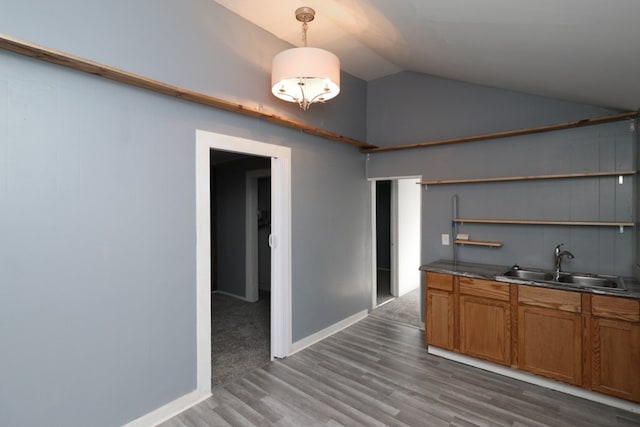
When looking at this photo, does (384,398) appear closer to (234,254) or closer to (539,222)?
(539,222)

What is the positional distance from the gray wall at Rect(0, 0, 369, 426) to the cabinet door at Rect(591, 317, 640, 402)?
10.1 feet

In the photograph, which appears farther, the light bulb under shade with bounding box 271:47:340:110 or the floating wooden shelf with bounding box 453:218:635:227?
the floating wooden shelf with bounding box 453:218:635:227

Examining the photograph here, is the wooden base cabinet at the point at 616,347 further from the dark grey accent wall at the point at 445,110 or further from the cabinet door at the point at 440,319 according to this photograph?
the dark grey accent wall at the point at 445,110

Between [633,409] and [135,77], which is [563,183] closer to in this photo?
[633,409]

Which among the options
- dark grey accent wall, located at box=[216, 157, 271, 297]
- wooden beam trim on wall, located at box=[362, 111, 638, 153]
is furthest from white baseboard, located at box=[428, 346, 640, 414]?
dark grey accent wall, located at box=[216, 157, 271, 297]

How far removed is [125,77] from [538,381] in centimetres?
387

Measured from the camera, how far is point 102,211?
6.20 feet

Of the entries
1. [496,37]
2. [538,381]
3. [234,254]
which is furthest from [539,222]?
[234,254]

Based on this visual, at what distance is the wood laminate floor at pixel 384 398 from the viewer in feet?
7.06

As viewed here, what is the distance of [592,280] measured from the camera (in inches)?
104

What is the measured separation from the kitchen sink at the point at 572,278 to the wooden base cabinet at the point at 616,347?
17 centimetres

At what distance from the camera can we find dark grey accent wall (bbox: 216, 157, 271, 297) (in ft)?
16.9

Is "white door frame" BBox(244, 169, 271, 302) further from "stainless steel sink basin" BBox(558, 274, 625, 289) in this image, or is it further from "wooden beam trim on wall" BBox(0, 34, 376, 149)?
"stainless steel sink basin" BBox(558, 274, 625, 289)

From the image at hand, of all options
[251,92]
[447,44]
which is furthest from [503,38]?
[251,92]
